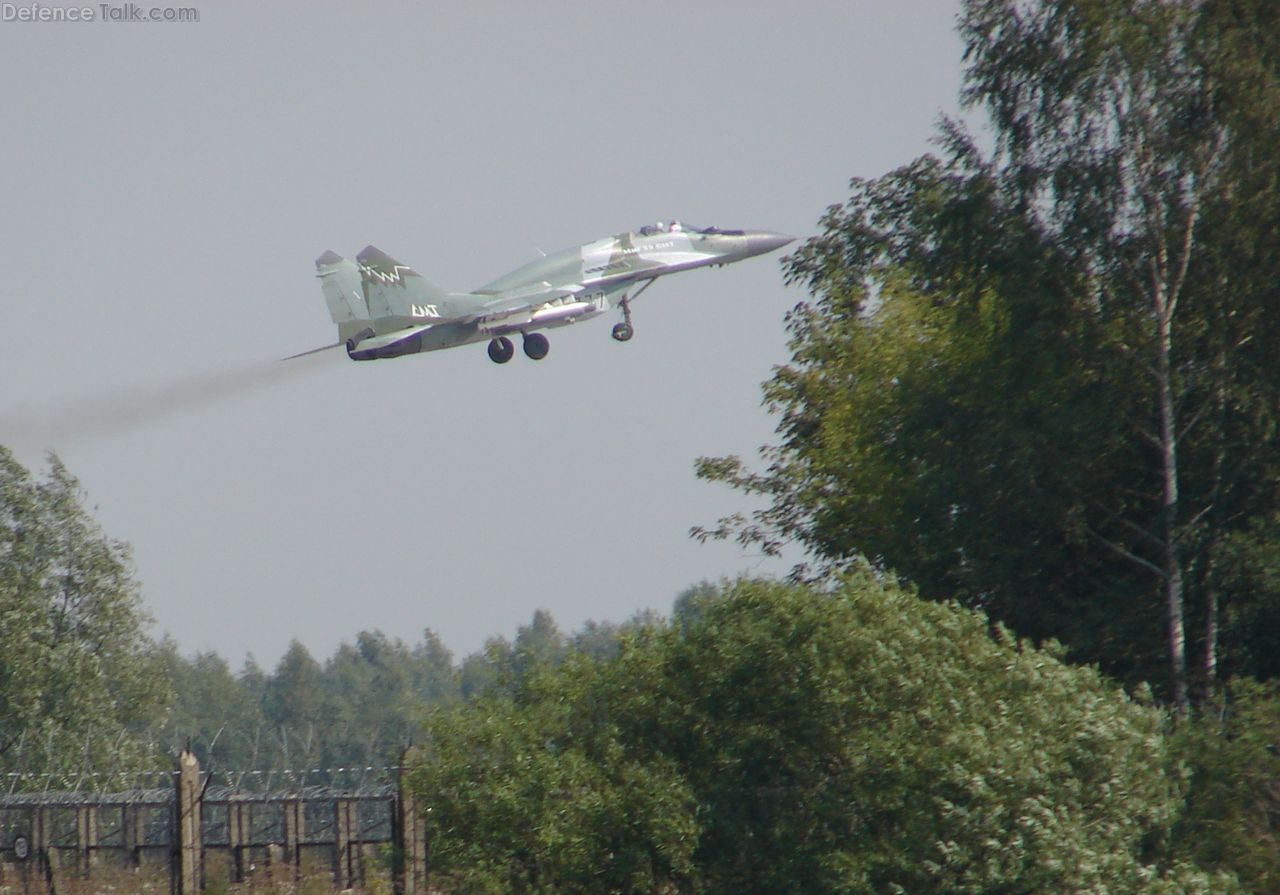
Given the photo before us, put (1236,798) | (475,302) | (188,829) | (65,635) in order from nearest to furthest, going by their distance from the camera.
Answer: (1236,798), (188,829), (475,302), (65,635)

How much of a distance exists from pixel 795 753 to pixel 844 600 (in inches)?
79.6

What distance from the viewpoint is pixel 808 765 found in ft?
76.3

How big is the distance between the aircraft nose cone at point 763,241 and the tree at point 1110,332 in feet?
23.1

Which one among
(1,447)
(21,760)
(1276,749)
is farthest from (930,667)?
(1,447)

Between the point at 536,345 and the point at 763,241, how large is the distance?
8.00 metres

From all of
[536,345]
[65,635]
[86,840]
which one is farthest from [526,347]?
[65,635]

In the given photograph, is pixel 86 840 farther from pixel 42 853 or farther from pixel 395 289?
pixel 395 289

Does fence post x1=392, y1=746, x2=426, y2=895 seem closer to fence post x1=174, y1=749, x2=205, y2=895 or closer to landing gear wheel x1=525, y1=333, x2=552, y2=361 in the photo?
fence post x1=174, y1=749, x2=205, y2=895

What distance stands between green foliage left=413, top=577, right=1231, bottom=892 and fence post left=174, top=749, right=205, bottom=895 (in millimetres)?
4065

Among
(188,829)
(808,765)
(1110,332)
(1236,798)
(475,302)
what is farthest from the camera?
(475,302)

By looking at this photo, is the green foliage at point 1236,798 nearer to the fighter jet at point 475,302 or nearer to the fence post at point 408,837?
the fence post at point 408,837

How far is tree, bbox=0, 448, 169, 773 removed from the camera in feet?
196

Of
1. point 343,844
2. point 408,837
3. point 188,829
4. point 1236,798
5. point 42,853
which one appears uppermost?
point 1236,798

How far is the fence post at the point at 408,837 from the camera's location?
963 inches
